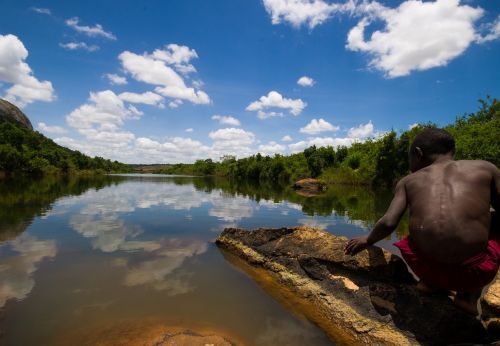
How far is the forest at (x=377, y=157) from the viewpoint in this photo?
36250 millimetres

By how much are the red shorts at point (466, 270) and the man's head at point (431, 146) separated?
3.85ft

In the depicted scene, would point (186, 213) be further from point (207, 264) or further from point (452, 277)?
point (452, 277)

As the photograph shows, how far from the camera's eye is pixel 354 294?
5215 millimetres

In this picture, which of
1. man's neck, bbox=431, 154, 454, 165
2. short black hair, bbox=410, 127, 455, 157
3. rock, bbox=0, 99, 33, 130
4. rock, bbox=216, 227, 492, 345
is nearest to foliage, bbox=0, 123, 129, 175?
rock, bbox=0, 99, 33, 130

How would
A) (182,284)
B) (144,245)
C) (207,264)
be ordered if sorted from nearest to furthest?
(182,284) → (207,264) → (144,245)

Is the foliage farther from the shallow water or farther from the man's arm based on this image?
the man's arm

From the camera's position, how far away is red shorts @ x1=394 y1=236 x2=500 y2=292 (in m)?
3.42

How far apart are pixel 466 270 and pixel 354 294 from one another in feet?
6.99

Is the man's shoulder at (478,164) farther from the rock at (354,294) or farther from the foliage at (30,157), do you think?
the foliage at (30,157)

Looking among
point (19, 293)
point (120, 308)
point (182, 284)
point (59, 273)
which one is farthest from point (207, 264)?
point (19, 293)

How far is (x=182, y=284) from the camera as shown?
252 inches

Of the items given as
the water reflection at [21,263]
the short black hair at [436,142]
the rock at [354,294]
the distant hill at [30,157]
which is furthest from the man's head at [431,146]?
the distant hill at [30,157]

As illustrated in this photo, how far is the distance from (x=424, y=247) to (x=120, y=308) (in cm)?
483

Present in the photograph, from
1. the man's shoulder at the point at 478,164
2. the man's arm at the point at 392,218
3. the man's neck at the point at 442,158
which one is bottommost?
the man's arm at the point at 392,218
